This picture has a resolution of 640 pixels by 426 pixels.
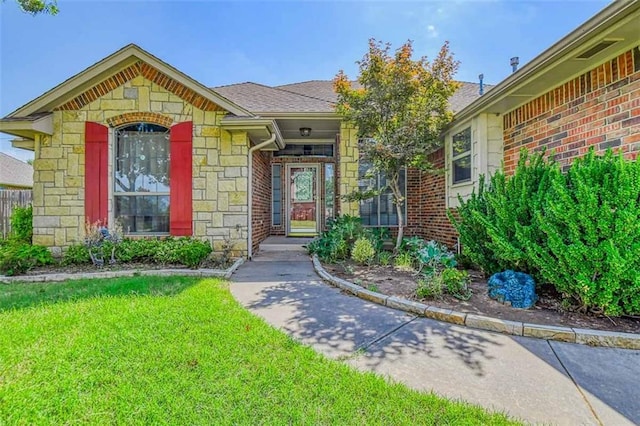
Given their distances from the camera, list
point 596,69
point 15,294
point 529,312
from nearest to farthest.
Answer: point 529,312 → point 596,69 → point 15,294

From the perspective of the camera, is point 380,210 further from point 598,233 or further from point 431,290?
point 598,233

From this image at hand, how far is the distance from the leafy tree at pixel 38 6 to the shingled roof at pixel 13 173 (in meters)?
15.1

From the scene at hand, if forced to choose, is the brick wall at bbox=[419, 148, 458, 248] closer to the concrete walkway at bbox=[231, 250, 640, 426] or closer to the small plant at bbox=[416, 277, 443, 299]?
the small plant at bbox=[416, 277, 443, 299]

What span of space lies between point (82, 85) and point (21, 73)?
28.9 ft

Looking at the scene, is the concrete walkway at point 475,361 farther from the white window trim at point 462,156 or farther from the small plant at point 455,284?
the white window trim at point 462,156

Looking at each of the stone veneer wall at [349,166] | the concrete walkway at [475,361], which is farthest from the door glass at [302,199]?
the concrete walkway at [475,361]

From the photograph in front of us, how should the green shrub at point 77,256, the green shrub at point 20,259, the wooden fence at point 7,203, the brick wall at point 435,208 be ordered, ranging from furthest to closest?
the wooden fence at point 7,203 → the brick wall at point 435,208 → the green shrub at point 77,256 → the green shrub at point 20,259

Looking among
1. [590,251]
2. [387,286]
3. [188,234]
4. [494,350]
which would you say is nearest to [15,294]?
[188,234]

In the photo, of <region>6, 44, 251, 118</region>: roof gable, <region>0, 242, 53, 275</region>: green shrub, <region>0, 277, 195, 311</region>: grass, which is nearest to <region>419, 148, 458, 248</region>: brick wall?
<region>6, 44, 251, 118</region>: roof gable

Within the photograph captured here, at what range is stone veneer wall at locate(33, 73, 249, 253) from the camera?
6.53 meters

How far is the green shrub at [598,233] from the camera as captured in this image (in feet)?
9.64

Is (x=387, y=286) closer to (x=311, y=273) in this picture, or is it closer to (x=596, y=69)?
(x=311, y=273)

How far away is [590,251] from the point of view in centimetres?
311

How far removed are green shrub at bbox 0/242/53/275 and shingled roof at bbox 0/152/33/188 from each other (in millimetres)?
15691
